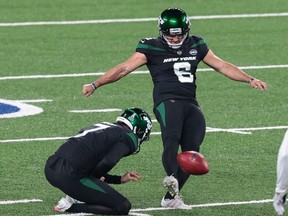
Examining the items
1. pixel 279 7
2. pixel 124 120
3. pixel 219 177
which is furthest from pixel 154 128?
pixel 279 7

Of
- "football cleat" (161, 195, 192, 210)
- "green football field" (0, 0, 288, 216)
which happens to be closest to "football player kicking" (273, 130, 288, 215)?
"green football field" (0, 0, 288, 216)

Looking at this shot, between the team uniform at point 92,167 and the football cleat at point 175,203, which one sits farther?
the football cleat at point 175,203

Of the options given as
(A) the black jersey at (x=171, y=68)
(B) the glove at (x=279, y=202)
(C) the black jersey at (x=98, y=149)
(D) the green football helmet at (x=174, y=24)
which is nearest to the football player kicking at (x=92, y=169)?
(C) the black jersey at (x=98, y=149)

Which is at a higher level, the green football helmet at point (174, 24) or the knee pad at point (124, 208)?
the green football helmet at point (174, 24)

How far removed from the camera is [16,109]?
17578 millimetres

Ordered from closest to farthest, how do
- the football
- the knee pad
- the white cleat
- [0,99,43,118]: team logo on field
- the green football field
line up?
the football, the knee pad, the white cleat, the green football field, [0,99,43,118]: team logo on field

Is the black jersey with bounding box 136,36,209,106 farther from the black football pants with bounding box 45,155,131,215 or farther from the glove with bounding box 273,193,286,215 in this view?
the glove with bounding box 273,193,286,215

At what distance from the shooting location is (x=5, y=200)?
42.2 feet

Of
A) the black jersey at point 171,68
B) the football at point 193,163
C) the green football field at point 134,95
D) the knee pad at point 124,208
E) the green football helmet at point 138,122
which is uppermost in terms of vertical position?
the black jersey at point 171,68

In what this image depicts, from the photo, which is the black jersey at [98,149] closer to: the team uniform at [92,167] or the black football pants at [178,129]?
the team uniform at [92,167]

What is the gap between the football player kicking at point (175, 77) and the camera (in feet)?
42.2

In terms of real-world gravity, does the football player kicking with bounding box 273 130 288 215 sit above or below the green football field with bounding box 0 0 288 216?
above

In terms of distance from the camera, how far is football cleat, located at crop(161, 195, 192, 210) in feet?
41.5

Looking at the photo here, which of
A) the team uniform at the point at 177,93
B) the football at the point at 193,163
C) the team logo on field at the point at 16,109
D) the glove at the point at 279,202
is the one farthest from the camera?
the team logo on field at the point at 16,109
